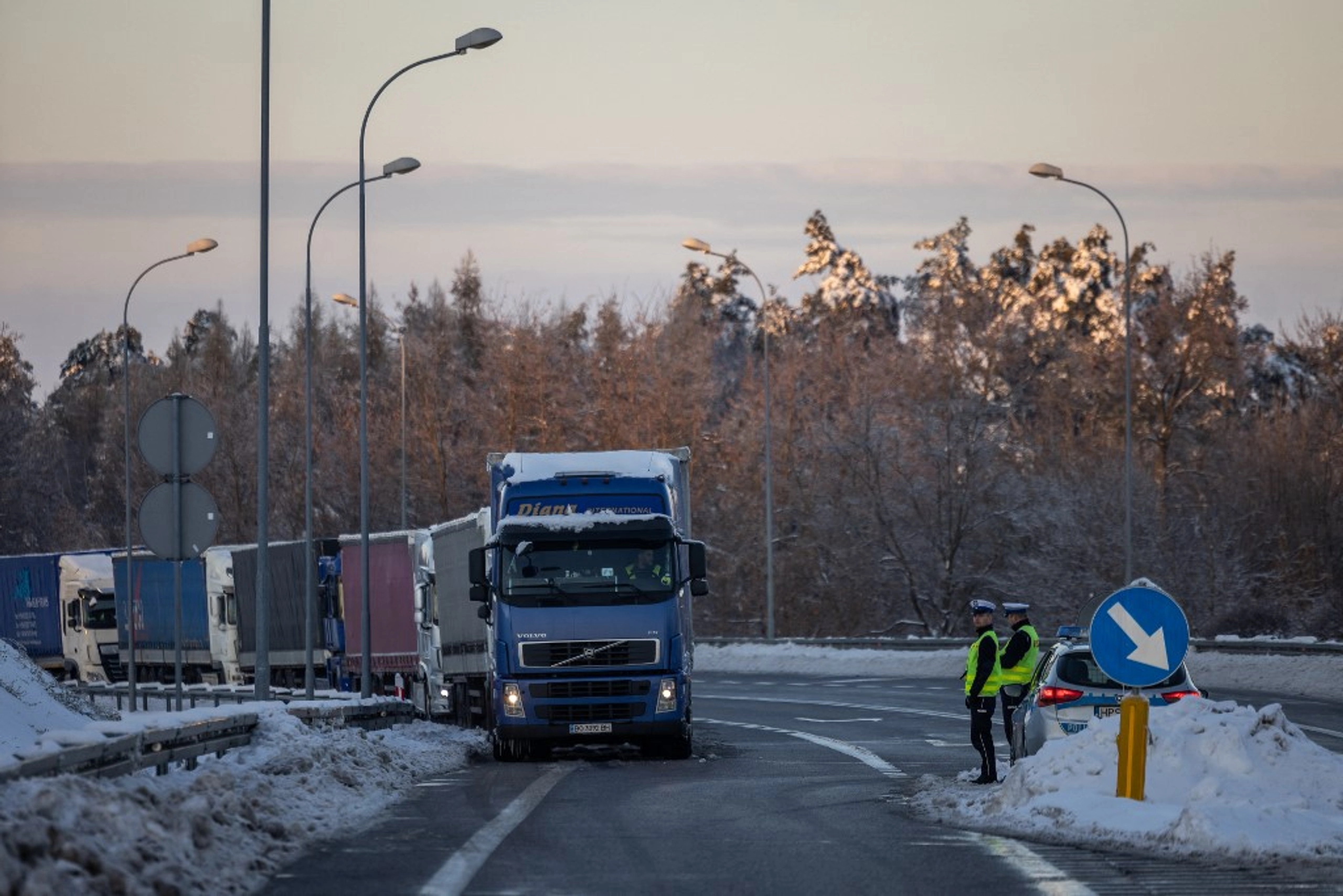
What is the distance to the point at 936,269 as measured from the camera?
110 meters

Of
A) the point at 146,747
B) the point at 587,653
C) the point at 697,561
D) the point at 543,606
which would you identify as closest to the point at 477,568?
the point at 543,606

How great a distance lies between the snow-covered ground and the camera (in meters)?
10.4

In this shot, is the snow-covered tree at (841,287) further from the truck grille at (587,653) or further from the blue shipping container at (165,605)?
the truck grille at (587,653)

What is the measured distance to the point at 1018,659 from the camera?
753 inches

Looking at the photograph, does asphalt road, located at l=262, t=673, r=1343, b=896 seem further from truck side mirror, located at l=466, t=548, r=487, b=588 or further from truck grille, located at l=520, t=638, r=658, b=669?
truck side mirror, located at l=466, t=548, r=487, b=588

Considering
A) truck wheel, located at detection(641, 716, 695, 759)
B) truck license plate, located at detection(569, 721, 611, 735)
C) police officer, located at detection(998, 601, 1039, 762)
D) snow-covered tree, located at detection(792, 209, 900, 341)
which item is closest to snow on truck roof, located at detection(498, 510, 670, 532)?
truck license plate, located at detection(569, 721, 611, 735)

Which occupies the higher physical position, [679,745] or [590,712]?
[590,712]

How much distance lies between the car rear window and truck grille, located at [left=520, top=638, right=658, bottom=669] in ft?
19.6

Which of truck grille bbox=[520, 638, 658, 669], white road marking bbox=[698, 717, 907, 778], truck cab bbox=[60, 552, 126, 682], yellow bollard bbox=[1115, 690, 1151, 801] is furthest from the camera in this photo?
truck cab bbox=[60, 552, 126, 682]

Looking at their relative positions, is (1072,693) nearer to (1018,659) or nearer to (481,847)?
(1018,659)

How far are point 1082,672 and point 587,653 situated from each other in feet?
21.4

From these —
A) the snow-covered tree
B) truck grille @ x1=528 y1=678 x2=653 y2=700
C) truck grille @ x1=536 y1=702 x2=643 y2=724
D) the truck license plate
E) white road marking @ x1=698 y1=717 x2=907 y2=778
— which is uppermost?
the snow-covered tree

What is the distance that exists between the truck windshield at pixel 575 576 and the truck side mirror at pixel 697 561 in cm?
36

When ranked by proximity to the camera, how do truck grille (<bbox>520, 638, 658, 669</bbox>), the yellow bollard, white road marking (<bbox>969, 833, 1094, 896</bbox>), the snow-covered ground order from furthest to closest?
truck grille (<bbox>520, 638, 658, 669</bbox>) < the yellow bollard < white road marking (<bbox>969, 833, 1094, 896</bbox>) < the snow-covered ground
